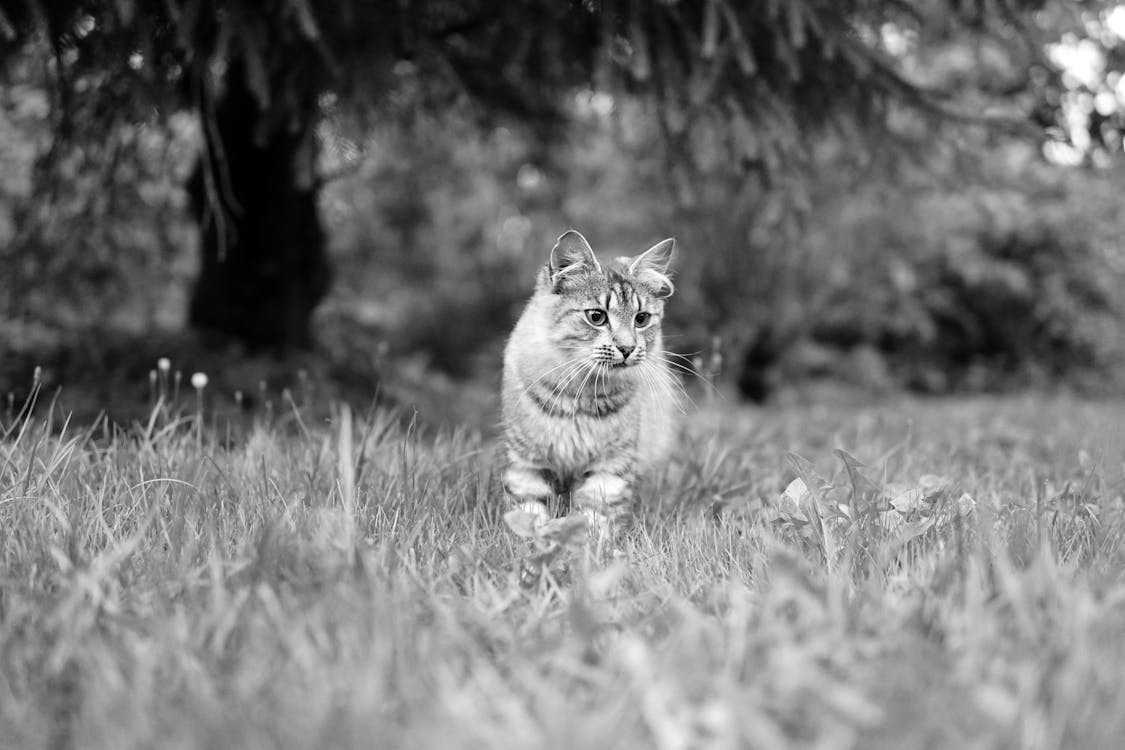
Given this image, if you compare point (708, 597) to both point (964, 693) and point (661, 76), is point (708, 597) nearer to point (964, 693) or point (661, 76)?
point (964, 693)

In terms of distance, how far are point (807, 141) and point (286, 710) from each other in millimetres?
3638

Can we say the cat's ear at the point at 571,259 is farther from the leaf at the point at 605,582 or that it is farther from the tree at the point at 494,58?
the leaf at the point at 605,582

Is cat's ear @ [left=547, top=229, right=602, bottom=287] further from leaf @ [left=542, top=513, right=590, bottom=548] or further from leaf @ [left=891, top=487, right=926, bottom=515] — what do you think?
leaf @ [left=891, top=487, right=926, bottom=515]

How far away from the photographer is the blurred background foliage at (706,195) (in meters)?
3.89

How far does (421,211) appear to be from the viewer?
825 cm

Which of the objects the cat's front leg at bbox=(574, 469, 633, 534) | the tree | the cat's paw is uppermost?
the tree

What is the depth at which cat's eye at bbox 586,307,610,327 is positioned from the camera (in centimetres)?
292

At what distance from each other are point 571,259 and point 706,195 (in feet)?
12.7

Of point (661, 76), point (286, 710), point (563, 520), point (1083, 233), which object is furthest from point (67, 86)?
point (1083, 233)

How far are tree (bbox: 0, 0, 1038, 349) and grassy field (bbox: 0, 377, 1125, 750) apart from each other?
1.58 meters

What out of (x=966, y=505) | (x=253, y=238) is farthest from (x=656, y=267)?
(x=253, y=238)

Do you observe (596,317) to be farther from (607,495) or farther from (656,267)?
(607,495)

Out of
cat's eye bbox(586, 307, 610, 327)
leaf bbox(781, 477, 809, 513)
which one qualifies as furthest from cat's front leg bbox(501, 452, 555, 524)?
leaf bbox(781, 477, 809, 513)

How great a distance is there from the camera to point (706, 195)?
6633 millimetres
